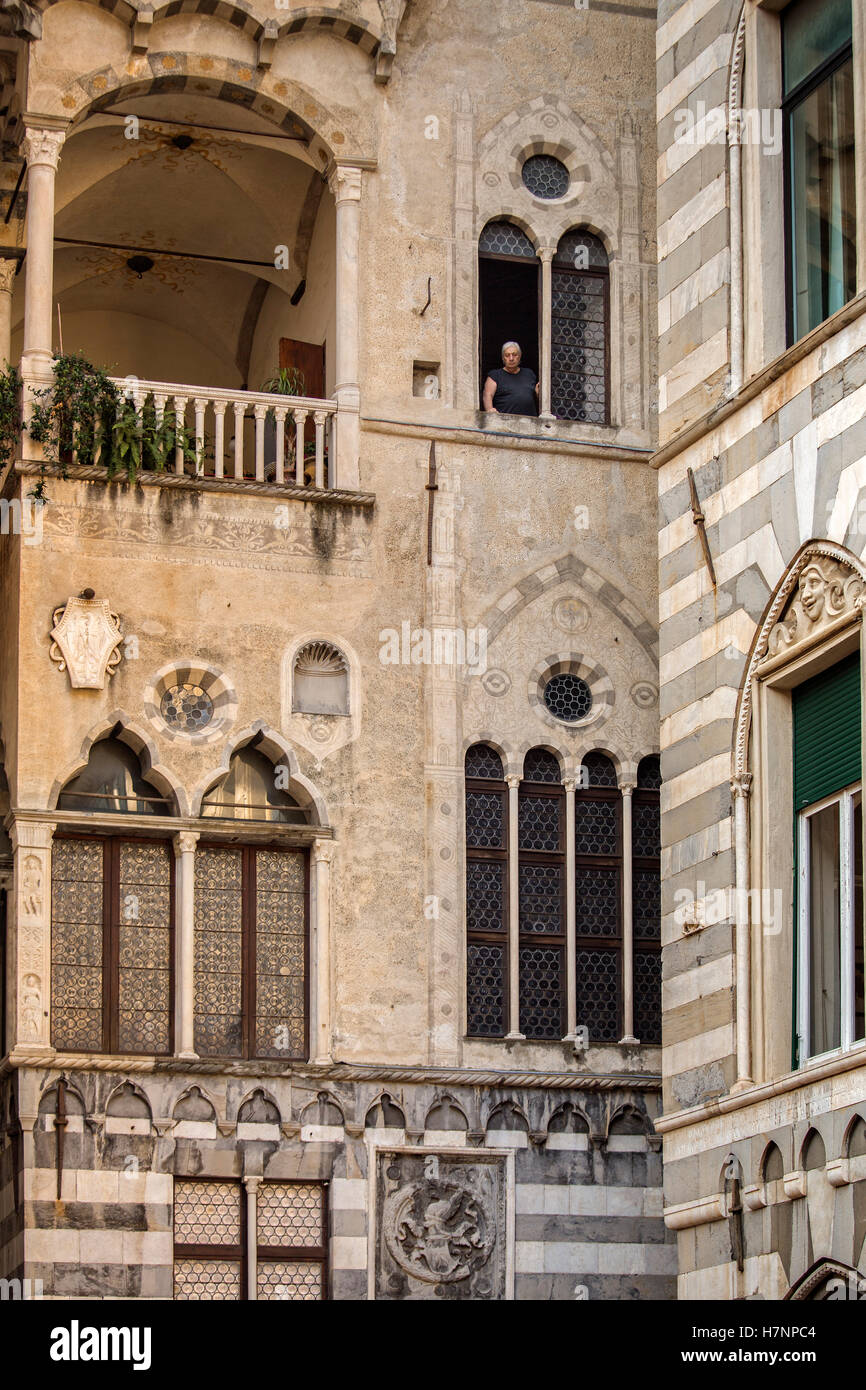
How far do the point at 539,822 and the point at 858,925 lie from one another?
750cm

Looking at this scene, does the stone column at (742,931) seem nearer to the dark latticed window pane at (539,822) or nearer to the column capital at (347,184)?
the dark latticed window pane at (539,822)

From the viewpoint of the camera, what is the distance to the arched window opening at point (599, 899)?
23.4 metres

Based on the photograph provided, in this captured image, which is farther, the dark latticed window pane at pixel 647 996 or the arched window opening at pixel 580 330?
the arched window opening at pixel 580 330

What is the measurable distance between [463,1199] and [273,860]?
10.1 feet

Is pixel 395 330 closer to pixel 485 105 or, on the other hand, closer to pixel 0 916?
pixel 485 105

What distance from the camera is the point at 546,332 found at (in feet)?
81.3

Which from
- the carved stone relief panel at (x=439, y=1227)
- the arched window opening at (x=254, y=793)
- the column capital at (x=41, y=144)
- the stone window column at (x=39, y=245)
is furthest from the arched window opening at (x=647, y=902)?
the column capital at (x=41, y=144)

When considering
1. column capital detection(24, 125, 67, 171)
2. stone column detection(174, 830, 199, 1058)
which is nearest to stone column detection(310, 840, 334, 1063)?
stone column detection(174, 830, 199, 1058)

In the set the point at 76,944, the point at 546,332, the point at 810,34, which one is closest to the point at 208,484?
the point at 546,332

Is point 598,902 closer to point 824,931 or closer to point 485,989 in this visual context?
point 485,989

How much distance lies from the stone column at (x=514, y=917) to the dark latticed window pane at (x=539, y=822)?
0.08 m

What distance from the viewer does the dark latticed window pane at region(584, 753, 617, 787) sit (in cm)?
2395

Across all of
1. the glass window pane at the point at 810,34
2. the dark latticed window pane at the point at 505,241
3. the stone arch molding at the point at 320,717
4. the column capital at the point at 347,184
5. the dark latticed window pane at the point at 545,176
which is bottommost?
the stone arch molding at the point at 320,717
